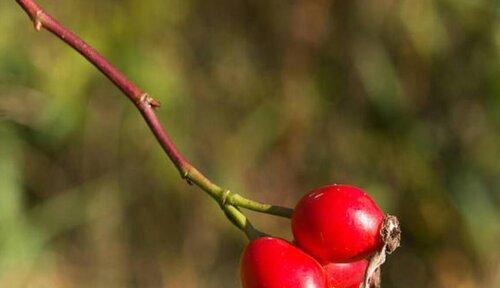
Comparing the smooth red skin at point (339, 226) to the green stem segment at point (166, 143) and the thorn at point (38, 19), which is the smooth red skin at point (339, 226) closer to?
the green stem segment at point (166, 143)

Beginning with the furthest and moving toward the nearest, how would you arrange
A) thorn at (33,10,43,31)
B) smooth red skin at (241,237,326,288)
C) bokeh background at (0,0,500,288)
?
bokeh background at (0,0,500,288) < thorn at (33,10,43,31) < smooth red skin at (241,237,326,288)

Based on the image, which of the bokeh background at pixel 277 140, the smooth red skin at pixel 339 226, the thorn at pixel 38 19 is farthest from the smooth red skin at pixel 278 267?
the bokeh background at pixel 277 140

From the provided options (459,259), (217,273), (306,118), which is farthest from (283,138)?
(459,259)

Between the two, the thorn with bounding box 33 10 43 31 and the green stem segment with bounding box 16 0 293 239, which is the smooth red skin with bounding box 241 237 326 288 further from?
the thorn with bounding box 33 10 43 31

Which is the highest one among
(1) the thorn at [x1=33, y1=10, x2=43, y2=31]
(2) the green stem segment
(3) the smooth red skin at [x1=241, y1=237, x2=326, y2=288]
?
(1) the thorn at [x1=33, y1=10, x2=43, y2=31]

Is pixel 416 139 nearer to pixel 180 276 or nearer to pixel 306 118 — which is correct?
pixel 306 118

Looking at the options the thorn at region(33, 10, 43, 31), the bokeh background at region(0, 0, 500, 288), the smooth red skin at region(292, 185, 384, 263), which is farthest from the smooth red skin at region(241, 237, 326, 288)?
the bokeh background at region(0, 0, 500, 288)
